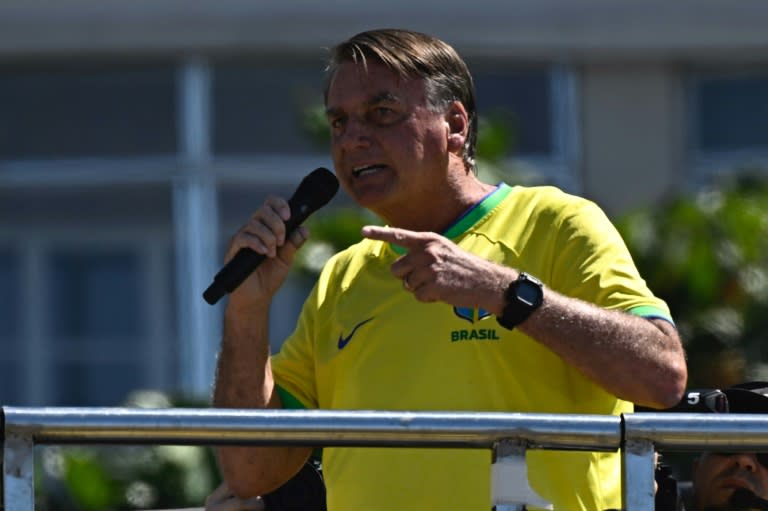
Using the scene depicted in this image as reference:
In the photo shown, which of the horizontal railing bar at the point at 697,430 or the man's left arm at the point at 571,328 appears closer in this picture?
the horizontal railing bar at the point at 697,430

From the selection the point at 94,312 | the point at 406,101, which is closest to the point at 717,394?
the point at 406,101

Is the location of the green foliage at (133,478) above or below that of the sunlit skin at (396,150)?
below

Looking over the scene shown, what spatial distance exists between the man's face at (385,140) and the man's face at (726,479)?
85 cm

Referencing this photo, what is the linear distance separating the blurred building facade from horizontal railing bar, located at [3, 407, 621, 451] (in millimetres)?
8031

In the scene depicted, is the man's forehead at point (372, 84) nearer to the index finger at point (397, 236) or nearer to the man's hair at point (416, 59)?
the man's hair at point (416, 59)

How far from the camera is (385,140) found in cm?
367

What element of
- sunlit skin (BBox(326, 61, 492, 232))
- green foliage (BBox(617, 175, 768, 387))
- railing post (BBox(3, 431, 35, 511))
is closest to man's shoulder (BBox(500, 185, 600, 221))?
sunlit skin (BBox(326, 61, 492, 232))

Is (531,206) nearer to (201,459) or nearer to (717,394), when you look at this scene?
(717,394)

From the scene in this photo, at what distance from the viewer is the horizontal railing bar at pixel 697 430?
2.74m

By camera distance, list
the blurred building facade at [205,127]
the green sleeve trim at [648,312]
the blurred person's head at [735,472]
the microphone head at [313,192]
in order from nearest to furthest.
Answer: the green sleeve trim at [648,312] < the microphone head at [313,192] < the blurred person's head at [735,472] < the blurred building facade at [205,127]

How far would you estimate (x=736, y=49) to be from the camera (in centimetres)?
1090

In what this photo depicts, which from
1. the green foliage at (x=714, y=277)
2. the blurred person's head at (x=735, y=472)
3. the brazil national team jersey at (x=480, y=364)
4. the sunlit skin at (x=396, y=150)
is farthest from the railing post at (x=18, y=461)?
the green foliage at (x=714, y=277)

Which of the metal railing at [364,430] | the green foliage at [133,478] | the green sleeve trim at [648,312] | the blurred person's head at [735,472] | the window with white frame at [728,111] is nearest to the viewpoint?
the metal railing at [364,430]

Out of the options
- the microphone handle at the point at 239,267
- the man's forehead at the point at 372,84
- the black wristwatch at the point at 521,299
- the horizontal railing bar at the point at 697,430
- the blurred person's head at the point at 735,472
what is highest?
the man's forehead at the point at 372,84
